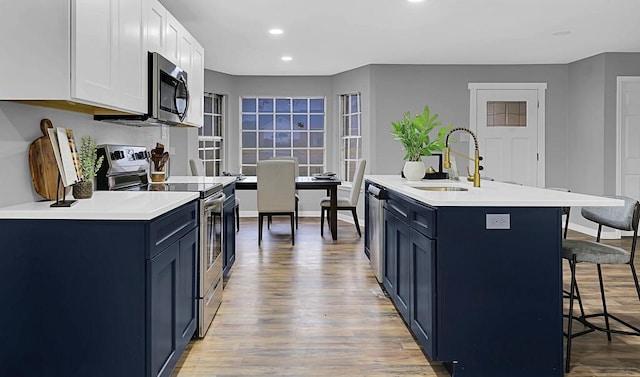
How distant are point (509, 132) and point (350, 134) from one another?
2.38 meters

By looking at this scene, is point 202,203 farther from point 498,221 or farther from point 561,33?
point 561,33

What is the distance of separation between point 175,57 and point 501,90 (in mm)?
5186

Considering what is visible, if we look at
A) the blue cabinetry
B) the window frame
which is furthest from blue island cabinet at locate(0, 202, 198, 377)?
the window frame

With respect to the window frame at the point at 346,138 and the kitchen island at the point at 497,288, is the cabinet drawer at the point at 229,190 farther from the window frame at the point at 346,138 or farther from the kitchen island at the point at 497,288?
the window frame at the point at 346,138

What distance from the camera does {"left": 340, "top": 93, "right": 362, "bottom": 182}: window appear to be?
7.85m

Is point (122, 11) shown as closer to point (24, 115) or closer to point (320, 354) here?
point (24, 115)

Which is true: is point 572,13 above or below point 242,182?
above

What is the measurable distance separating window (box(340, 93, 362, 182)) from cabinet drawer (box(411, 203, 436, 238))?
17.0 ft

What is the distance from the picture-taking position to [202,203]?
279 centimetres

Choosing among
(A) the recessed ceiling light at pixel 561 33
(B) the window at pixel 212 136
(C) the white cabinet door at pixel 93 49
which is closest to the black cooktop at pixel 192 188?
(C) the white cabinet door at pixel 93 49

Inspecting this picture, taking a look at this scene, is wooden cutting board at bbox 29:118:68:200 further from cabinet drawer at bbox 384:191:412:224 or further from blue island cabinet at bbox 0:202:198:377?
cabinet drawer at bbox 384:191:412:224

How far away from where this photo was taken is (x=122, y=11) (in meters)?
2.54

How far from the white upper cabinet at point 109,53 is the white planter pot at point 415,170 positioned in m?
1.87

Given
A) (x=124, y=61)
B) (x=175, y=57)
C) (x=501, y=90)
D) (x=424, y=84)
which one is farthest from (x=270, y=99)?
(x=124, y=61)
